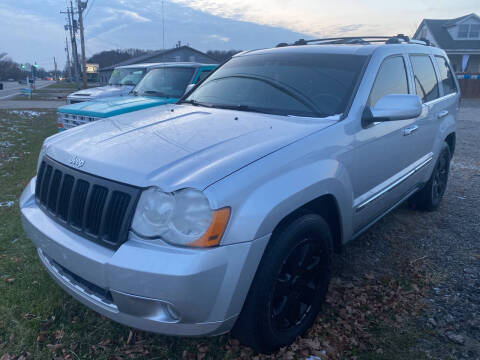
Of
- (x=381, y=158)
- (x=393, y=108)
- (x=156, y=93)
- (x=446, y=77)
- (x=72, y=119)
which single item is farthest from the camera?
(x=156, y=93)

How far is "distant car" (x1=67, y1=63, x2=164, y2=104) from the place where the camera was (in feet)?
29.1

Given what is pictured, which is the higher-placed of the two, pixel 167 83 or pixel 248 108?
pixel 248 108

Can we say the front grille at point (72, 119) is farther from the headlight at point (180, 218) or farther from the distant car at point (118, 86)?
the headlight at point (180, 218)

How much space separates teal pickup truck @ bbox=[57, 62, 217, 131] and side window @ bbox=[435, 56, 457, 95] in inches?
132

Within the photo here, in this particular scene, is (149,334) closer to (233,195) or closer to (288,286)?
(288,286)

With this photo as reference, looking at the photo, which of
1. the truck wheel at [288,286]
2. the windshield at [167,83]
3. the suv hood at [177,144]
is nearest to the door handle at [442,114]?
the suv hood at [177,144]

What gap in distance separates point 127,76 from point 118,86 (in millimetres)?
390

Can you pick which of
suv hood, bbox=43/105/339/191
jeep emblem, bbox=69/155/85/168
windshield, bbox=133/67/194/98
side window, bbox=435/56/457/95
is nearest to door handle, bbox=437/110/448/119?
side window, bbox=435/56/457/95

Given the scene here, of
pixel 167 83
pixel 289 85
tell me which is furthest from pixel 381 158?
pixel 167 83

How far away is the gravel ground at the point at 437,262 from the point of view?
256 cm

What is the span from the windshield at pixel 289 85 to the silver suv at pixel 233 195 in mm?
14

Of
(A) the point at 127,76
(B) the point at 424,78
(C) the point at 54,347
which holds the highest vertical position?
(B) the point at 424,78

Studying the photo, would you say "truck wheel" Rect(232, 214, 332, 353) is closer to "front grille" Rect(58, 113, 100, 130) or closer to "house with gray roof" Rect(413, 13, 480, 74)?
"front grille" Rect(58, 113, 100, 130)

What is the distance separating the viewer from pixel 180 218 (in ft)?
6.05
